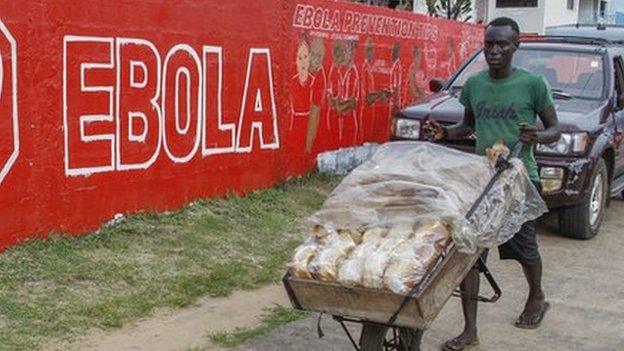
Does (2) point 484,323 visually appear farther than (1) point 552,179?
No

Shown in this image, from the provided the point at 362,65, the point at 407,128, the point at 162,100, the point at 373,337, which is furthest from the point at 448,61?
the point at 373,337

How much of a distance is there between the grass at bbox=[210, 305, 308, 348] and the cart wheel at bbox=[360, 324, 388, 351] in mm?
1225

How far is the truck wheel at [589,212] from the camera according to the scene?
752 cm

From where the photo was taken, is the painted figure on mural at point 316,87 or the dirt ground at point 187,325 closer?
the dirt ground at point 187,325

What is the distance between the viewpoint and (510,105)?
478cm

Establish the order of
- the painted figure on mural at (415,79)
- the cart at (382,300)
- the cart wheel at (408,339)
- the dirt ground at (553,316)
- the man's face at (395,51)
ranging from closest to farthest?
the cart at (382,300), the cart wheel at (408,339), the dirt ground at (553,316), the man's face at (395,51), the painted figure on mural at (415,79)

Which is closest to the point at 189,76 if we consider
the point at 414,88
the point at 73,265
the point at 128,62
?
the point at 128,62

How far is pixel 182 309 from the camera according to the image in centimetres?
523

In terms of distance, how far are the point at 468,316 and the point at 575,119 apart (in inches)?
128

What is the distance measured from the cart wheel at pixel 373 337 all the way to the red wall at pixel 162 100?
9.47 feet

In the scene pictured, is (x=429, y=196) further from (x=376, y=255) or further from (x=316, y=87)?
(x=316, y=87)

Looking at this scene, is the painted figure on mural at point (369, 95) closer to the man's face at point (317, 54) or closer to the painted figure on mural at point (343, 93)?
the painted figure on mural at point (343, 93)

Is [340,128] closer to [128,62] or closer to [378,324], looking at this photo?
[128,62]

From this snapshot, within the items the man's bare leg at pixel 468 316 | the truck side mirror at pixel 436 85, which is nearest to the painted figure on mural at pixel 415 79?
the truck side mirror at pixel 436 85
